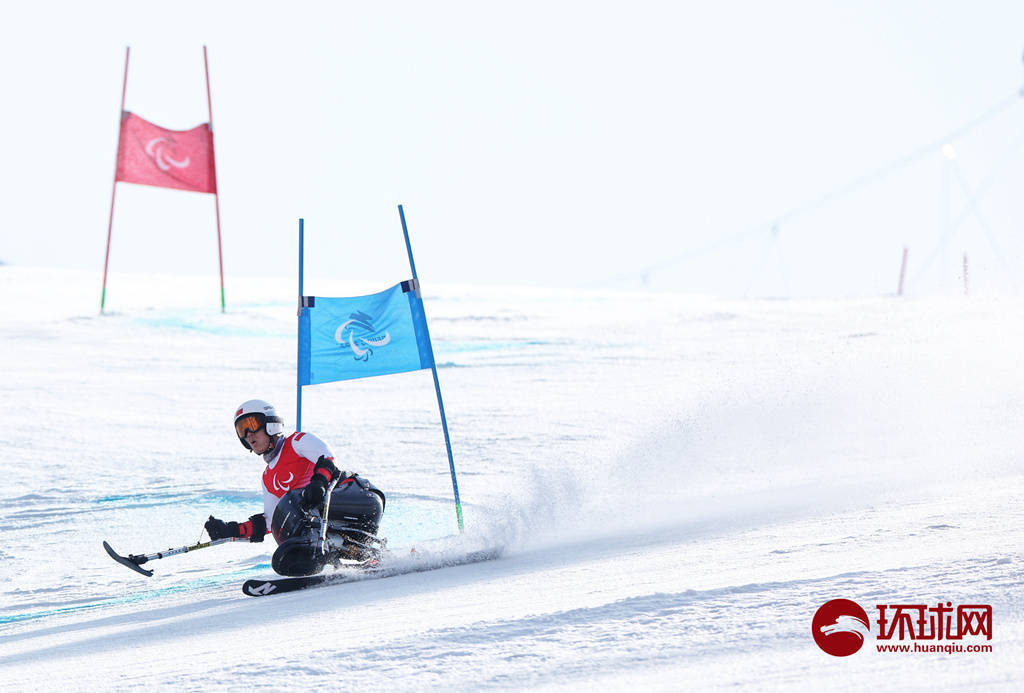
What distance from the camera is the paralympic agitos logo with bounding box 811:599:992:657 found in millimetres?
3158

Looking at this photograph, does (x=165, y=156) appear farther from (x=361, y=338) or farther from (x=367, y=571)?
(x=367, y=571)

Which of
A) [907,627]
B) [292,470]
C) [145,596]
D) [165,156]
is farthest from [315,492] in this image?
[165,156]

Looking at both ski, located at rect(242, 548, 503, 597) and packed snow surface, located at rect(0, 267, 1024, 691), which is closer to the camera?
packed snow surface, located at rect(0, 267, 1024, 691)

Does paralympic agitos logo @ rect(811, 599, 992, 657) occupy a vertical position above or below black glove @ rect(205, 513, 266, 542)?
below

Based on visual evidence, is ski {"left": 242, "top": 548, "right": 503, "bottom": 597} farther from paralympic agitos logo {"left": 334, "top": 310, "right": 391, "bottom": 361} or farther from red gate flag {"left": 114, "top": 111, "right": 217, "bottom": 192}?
red gate flag {"left": 114, "top": 111, "right": 217, "bottom": 192}

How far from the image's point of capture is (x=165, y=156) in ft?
59.1

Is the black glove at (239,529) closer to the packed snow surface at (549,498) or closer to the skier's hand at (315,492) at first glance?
the packed snow surface at (549,498)

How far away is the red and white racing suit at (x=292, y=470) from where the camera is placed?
6.05 metres

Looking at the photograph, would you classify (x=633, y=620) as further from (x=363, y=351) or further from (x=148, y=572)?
(x=363, y=351)

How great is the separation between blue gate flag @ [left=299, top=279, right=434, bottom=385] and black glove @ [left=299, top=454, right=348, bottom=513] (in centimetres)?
151

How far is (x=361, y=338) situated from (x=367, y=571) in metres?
1.79

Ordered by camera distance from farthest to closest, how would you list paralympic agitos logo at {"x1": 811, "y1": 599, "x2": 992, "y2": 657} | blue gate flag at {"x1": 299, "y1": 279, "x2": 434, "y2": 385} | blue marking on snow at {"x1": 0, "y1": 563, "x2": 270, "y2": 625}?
1. blue gate flag at {"x1": 299, "y1": 279, "x2": 434, "y2": 385}
2. blue marking on snow at {"x1": 0, "y1": 563, "x2": 270, "y2": 625}
3. paralympic agitos logo at {"x1": 811, "y1": 599, "x2": 992, "y2": 657}

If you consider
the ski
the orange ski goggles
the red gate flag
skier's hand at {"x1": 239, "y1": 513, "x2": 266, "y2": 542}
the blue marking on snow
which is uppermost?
the red gate flag

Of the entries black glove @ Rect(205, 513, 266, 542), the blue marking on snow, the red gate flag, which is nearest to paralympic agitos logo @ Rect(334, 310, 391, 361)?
the blue marking on snow
